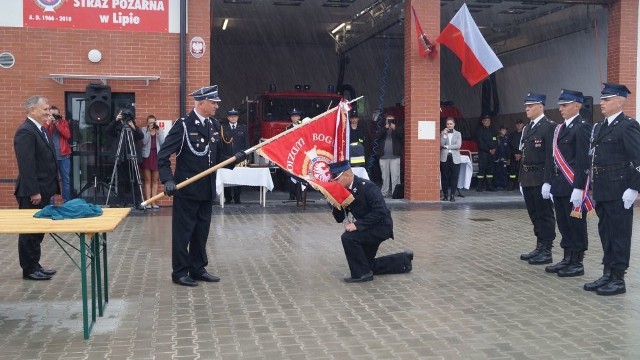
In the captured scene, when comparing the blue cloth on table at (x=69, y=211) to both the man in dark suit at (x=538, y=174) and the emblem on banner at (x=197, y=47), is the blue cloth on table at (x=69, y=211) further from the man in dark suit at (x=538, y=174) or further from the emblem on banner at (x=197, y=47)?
the emblem on banner at (x=197, y=47)

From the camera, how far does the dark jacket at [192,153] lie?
769cm

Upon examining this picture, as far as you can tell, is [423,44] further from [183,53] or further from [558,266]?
[558,266]

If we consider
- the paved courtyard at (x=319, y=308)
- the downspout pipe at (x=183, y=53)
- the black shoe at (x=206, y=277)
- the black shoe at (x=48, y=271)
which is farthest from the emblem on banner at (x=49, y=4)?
the black shoe at (x=206, y=277)

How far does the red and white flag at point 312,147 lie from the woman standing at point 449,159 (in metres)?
7.88

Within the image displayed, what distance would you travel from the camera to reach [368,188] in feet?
26.4

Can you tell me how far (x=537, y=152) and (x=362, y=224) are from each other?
2504mm

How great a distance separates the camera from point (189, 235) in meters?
7.76

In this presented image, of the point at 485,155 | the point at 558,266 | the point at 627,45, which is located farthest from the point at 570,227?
the point at 485,155

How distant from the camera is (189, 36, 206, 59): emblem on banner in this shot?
15.5 metres

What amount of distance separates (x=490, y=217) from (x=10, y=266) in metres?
8.51

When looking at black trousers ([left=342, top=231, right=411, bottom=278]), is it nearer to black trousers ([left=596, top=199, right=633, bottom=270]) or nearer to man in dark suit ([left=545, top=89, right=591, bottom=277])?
man in dark suit ([left=545, top=89, right=591, bottom=277])

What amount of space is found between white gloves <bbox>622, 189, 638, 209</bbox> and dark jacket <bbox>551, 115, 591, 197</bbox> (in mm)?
691

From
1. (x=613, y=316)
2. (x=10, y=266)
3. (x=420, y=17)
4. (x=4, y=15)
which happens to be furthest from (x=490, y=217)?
(x=4, y=15)

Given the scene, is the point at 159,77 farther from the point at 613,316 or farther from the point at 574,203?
the point at 613,316
